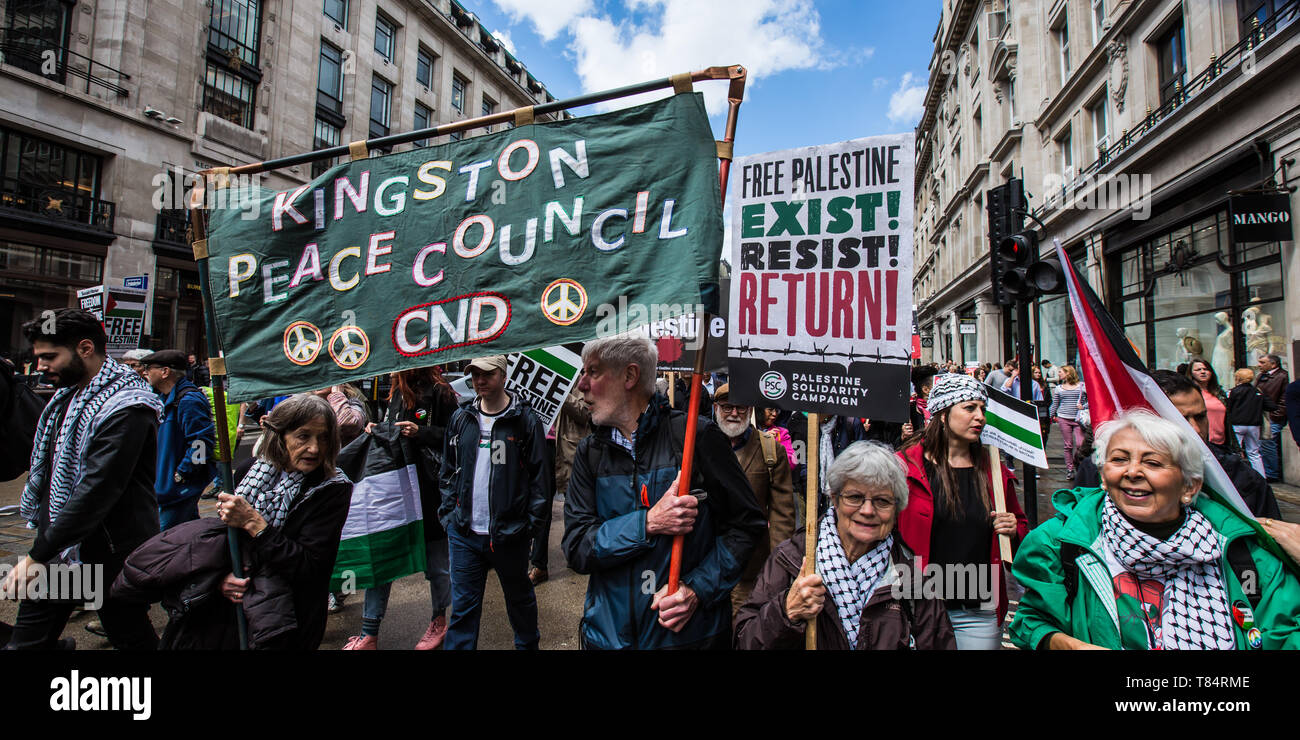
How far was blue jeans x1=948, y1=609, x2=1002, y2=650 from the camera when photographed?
8.45 ft

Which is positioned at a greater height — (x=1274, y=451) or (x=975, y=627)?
(x=1274, y=451)

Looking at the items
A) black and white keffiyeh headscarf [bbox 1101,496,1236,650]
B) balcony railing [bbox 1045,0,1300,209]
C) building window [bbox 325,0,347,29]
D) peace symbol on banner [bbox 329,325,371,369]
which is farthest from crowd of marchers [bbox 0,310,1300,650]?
building window [bbox 325,0,347,29]

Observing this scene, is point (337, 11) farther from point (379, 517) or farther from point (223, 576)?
point (223, 576)

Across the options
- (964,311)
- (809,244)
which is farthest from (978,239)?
(809,244)

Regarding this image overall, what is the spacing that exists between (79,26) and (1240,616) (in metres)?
26.8


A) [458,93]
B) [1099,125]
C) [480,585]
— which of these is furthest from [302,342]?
[458,93]

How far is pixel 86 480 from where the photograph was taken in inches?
109

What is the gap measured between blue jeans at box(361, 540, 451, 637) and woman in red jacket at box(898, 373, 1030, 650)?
10.1 feet

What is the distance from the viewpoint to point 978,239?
27.3 metres

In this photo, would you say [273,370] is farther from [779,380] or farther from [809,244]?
[809,244]

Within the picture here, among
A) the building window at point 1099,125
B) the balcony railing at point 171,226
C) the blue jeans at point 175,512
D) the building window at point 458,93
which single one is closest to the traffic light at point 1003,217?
the blue jeans at point 175,512

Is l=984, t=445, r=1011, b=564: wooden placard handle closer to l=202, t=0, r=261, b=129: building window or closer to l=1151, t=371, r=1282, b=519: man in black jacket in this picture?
l=1151, t=371, r=1282, b=519: man in black jacket

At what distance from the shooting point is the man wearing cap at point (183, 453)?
14.6 feet

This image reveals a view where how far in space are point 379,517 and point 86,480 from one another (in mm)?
1517
